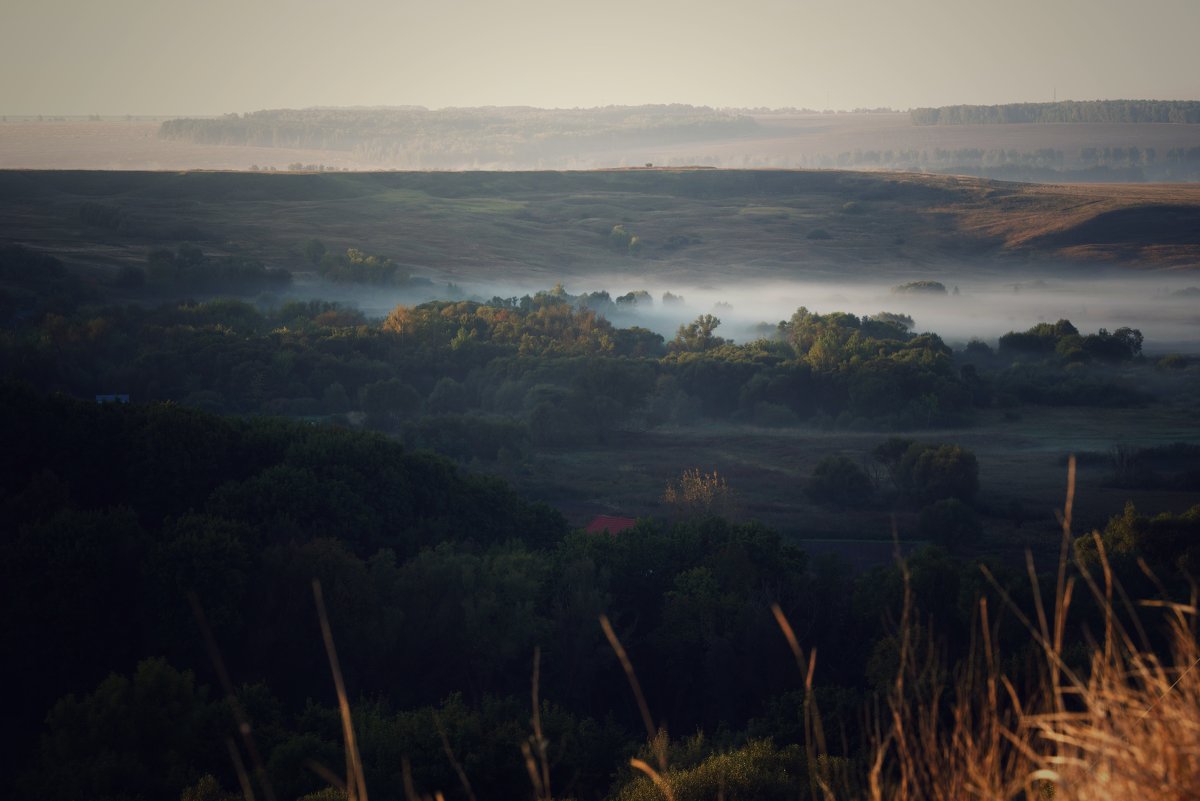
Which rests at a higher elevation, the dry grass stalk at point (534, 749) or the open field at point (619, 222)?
the open field at point (619, 222)

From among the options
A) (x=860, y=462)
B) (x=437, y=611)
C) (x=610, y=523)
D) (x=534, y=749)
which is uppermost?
(x=534, y=749)

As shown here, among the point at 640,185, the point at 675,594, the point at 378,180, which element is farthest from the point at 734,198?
the point at 675,594

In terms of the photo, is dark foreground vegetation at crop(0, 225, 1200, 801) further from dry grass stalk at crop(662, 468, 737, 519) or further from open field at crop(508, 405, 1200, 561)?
open field at crop(508, 405, 1200, 561)

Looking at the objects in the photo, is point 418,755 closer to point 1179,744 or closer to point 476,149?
point 1179,744

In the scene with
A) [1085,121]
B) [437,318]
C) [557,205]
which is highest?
[1085,121]

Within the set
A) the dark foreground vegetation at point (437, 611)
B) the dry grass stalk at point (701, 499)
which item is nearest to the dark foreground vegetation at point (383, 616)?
the dark foreground vegetation at point (437, 611)

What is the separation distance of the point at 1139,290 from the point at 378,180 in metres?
76.6

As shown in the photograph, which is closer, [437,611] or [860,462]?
[437,611]

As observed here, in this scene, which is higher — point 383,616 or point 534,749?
point 534,749

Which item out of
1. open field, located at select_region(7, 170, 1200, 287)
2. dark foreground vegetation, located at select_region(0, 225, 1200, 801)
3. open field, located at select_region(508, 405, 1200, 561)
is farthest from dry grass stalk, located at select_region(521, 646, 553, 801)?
open field, located at select_region(7, 170, 1200, 287)

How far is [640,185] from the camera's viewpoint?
4833 inches

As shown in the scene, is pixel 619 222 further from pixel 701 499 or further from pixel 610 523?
pixel 610 523

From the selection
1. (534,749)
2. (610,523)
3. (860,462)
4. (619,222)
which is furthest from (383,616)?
(619,222)

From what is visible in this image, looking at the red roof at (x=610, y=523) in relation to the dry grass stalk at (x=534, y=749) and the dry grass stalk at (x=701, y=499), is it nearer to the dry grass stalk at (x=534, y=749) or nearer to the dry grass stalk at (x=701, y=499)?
the dry grass stalk at (x=701, y=499)
